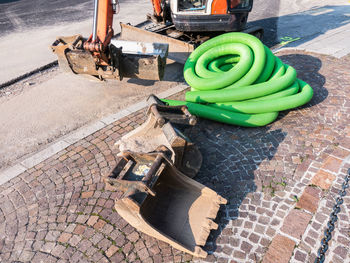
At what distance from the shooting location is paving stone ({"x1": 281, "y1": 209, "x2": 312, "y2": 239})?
3.61m

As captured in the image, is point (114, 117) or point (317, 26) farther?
point (317, 26)

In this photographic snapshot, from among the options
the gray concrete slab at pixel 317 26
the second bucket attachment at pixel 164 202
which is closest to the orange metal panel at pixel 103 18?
the second bucket attachment at pixel 164 202

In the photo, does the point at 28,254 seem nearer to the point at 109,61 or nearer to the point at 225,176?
the point at 225,176

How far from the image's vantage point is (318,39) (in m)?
9.25

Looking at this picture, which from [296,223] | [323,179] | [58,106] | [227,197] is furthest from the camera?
[58,106]

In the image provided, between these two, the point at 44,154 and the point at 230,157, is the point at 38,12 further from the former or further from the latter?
the point at 230,157

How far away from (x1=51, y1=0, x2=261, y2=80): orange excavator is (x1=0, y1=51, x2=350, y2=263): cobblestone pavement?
45.0 inches

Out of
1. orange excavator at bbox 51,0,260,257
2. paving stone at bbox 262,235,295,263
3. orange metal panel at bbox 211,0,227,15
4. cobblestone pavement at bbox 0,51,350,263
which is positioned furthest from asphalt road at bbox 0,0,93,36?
paving stone at bbox 262,235,295,263

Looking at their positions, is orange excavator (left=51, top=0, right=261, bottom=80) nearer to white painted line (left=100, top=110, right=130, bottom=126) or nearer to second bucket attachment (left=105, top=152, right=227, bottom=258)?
white painted line (left=100, top=110, right=130, bottom=126)

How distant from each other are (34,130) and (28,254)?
2.90 metres

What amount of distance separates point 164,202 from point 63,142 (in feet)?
8.74

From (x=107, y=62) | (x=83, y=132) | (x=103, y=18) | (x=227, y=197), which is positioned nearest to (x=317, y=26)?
(x=103, y=18)

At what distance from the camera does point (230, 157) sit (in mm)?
4797

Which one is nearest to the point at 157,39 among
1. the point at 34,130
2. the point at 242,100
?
the point at 242,100
